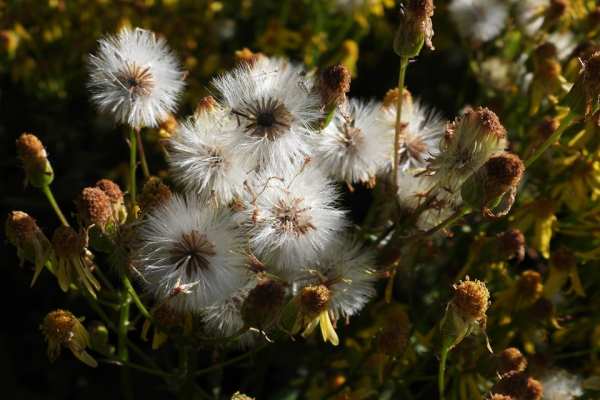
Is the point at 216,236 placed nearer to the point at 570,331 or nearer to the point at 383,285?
the point at 383,285

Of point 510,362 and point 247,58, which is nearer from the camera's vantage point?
point 510,362

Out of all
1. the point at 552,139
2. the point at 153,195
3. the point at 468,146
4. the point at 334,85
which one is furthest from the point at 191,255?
the point at 552,139

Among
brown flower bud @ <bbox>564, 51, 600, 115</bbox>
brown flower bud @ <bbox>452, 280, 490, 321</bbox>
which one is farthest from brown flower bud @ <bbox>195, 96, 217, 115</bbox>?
brown flower bud @ <bbox>564, 51, 600, 115</bbox>

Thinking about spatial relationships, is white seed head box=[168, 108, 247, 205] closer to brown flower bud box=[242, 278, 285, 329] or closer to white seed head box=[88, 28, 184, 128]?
white seed head box=[88, 28, 184, 128]

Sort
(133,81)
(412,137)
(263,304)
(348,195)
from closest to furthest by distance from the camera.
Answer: (263,304) < (133,81) < (412,137) < (348,195)

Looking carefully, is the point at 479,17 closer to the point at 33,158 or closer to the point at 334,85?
the point at 334,85

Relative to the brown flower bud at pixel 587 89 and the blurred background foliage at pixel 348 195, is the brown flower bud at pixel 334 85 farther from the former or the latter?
the brown flower bud at pixel 587 89
